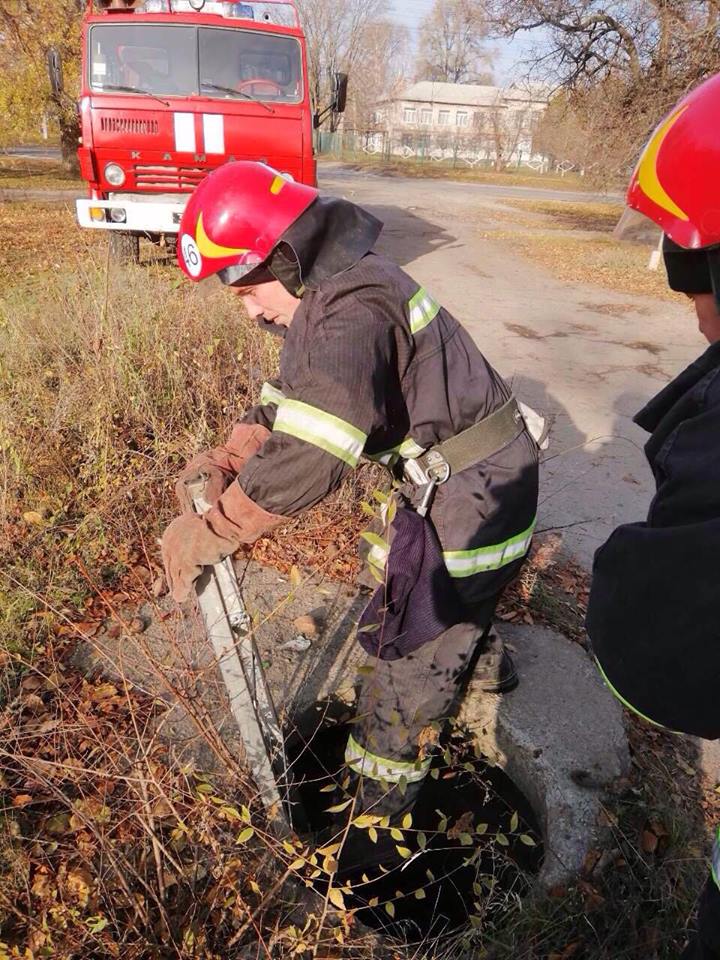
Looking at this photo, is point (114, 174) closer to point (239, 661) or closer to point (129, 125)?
point (129, 125)

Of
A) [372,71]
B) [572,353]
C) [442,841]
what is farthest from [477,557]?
[372,71]

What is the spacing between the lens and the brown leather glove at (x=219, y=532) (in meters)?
1.68

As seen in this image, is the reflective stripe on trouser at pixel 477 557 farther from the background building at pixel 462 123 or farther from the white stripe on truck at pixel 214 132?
the background building at pixel 462 123

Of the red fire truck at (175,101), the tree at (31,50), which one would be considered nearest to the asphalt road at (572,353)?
the red fire truck at (175,101)

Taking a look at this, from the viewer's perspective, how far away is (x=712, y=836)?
2227 mm

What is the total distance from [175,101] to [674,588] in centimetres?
750

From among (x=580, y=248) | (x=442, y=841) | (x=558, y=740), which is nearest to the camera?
(x=558, y=740)

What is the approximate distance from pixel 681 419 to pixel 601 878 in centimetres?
157

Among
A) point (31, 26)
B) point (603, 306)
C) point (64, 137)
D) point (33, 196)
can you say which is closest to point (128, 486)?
point (603, 306)

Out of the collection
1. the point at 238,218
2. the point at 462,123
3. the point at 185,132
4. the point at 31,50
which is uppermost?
the point at 462,123

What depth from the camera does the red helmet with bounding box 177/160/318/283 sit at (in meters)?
1.74

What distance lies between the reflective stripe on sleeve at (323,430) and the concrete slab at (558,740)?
141cm

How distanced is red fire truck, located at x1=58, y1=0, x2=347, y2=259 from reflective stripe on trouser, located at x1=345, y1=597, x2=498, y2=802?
19.3ft

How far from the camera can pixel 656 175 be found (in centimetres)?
132
